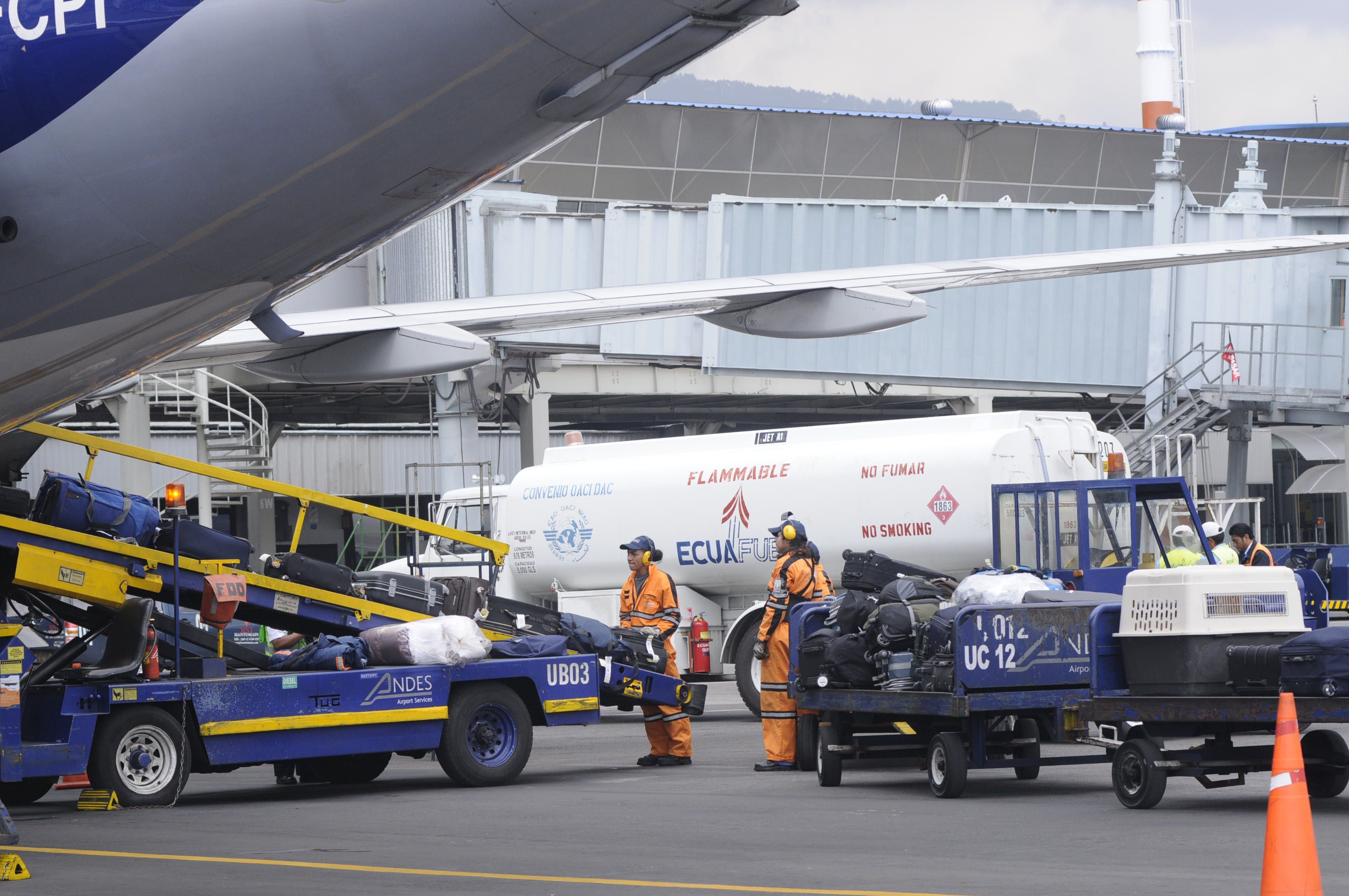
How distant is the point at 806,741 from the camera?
14383mm

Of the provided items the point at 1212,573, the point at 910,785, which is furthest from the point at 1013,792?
the point at 1212,573

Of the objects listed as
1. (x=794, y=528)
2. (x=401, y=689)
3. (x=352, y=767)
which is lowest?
(x=352, y=767)

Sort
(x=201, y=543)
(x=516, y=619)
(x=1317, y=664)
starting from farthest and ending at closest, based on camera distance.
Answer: (x=516, y=619)
(x=201, y=543)
(x=1317, y=664)

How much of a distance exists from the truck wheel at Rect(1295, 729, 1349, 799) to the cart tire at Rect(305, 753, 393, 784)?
7427mm

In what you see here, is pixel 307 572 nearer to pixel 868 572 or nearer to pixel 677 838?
pixel 677 838

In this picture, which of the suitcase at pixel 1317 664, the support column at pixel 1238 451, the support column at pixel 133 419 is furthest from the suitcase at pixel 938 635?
the support column at pixel 133 419

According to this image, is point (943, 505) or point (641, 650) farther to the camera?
point (943, 505)

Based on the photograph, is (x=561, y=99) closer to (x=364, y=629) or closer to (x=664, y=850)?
(x=664, y=850)

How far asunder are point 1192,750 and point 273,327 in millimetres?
6819

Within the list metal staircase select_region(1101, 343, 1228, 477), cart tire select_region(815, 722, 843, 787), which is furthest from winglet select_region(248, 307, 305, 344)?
metal staircase select_region(1101, 343, 1228, 477)

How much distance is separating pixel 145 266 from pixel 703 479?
1577 centimetres

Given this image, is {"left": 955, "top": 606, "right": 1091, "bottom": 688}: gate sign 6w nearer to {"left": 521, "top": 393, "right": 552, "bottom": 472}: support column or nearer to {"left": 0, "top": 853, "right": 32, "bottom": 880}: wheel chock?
{"left": 0, "top": 853, "right": 32, "bottom": 880}: wheel chock

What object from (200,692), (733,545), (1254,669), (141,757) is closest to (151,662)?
(200,692)

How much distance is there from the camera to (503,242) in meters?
29.9
